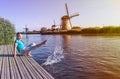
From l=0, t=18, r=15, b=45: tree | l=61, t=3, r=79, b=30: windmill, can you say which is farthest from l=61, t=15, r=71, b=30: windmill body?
l=0, t=18, r=15, b=45: tree

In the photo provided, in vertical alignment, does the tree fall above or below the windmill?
below

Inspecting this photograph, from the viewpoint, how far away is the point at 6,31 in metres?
17.6

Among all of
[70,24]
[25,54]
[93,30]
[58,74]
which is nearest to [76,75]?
[58,74]

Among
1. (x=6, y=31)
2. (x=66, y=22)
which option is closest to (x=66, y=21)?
(x=66, y=22)

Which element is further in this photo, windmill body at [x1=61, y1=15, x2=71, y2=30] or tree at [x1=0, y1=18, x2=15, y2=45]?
windmill body at [x1=61, y1=15, x2=71, y2=30]

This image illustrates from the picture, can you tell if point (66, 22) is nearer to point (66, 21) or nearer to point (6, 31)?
point (66, 21)

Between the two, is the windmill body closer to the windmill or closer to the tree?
the windmill

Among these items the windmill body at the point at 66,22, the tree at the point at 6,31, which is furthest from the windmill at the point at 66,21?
the tree at the point at 6,31

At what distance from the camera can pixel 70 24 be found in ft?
224

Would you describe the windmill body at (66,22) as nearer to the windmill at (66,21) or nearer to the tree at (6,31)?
the windmill at (66,21)

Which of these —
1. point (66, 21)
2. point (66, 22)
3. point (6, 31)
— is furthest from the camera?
point (66, 22)

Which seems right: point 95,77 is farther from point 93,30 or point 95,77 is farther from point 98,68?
point 93,30

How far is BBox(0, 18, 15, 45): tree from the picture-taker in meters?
17.2

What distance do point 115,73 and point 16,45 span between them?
5.17 metres
